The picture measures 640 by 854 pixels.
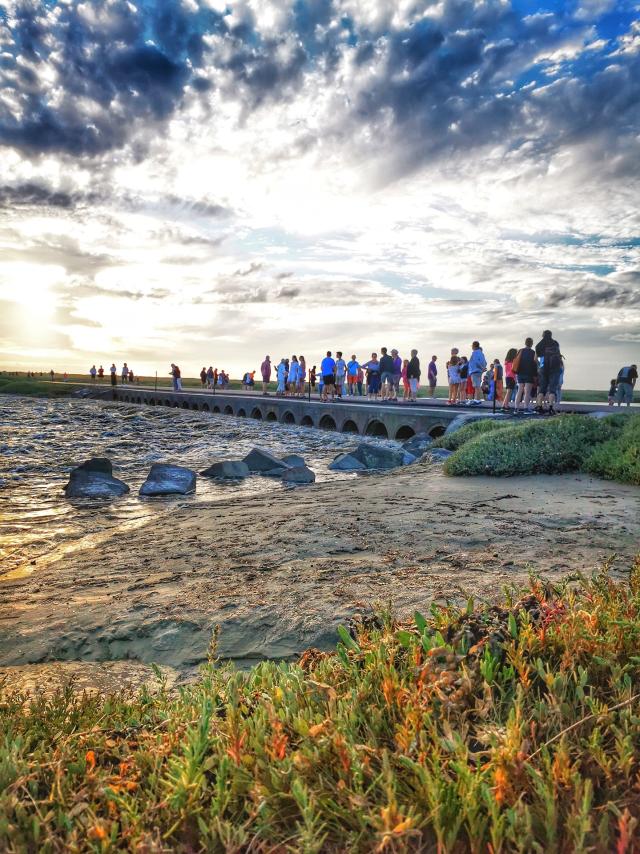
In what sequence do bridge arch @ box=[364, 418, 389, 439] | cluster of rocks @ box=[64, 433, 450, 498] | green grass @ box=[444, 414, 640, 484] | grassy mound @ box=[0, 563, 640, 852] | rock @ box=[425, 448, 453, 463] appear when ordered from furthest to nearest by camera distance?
bridge arch @ box=[364, 418, 389, 439] < rock @ box=[425, 448, 453, 463] < cluster of rocks @ box=[64, 433, 450, 498] < green grass @ box=[444, 414, 640, 484] < grassy mound @ box=[0, 563, 640, 852]

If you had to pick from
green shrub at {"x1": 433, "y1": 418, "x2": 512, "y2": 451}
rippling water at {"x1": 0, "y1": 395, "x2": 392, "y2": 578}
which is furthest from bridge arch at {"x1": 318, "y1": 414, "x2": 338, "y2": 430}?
green shrub at {"x1": 433, "y1": 418, "x2": 512, "y2": 451}

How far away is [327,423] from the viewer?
29.6 meters

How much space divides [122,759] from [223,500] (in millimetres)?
9090

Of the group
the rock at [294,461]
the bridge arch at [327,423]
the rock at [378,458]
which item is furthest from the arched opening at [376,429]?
the rock at [294,461]

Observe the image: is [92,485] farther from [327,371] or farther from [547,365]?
[327,371]

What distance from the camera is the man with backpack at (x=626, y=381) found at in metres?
25.6

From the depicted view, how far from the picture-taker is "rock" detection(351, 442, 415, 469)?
16.2 meters

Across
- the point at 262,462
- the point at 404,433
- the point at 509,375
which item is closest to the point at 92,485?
the point at 262,462

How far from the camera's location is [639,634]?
2676 mm

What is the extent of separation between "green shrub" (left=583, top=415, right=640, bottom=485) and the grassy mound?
7.72 meters

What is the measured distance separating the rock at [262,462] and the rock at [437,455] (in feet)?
12.0

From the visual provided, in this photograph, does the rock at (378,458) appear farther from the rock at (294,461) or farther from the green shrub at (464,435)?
the rock at (294,461)

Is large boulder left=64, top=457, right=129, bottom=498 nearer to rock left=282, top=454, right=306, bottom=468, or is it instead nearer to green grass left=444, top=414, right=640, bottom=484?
rock left=282, top=454, right=306, bottom=468

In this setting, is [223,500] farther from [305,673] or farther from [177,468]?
[305,673]
